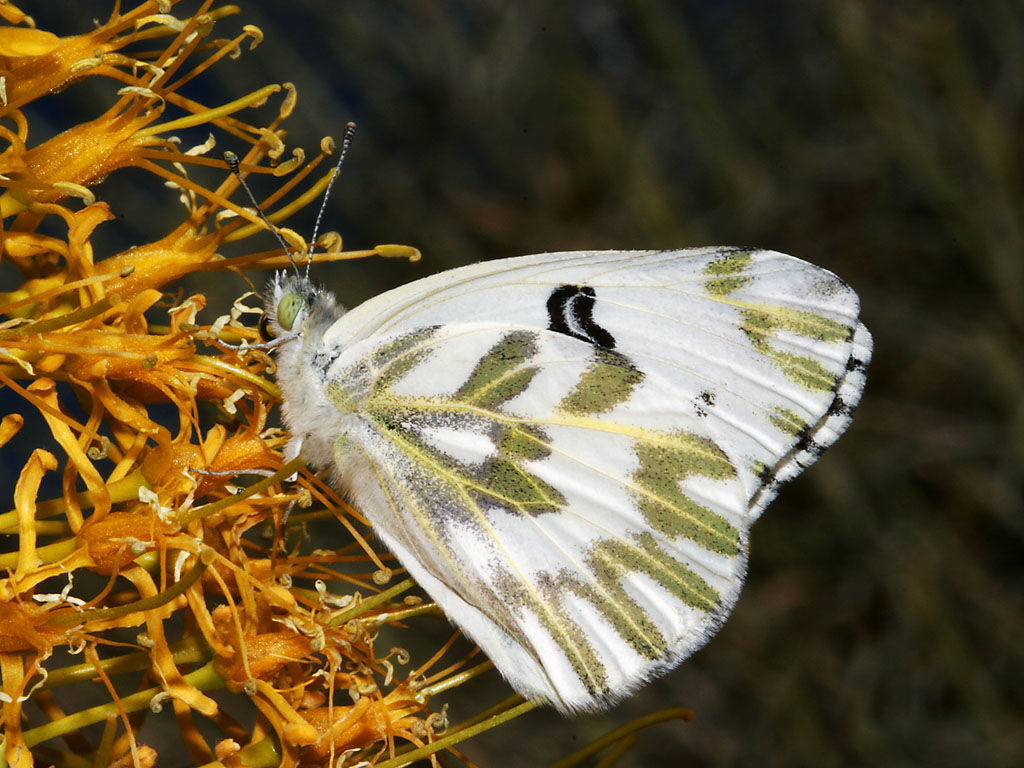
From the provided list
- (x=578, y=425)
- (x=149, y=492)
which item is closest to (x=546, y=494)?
(x=578, y=425)

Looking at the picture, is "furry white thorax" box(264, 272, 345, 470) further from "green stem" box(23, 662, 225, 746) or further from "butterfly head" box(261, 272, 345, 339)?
"green stem" box(23, 662, 225, 746)

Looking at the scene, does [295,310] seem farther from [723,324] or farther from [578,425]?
[723,324]

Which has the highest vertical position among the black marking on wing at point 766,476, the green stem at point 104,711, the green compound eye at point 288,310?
the green compound eye at point 288,310

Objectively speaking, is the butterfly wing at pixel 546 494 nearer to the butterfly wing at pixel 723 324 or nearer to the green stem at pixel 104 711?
the butterfly wing at pixel 723 324

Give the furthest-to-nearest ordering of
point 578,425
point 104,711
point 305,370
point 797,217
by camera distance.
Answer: point 797,217 < point 578,425 < point 305,370 < point 104,711

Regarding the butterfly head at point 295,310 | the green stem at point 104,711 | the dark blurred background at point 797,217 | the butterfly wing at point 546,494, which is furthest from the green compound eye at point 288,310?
the dark blurred background at point 797,217

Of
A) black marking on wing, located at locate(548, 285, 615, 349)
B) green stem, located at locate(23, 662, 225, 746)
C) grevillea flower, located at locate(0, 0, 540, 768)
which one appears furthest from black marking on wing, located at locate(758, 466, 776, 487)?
green stem, located at locate(23, 662, 225, 746)

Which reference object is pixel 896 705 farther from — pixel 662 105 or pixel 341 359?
pixel 341 359
